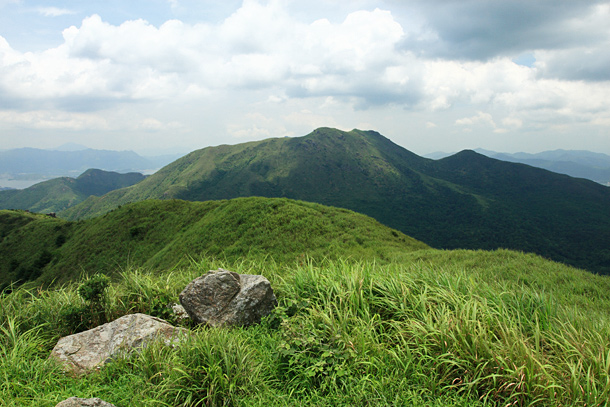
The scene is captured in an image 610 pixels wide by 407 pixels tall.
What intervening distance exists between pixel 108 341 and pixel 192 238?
23.7 meters

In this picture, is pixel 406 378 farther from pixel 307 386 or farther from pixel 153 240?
pixel 153 240

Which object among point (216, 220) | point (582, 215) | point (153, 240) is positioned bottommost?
point (582, 215)

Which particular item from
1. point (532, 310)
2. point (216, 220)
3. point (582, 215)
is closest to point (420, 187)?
point (582, 215)

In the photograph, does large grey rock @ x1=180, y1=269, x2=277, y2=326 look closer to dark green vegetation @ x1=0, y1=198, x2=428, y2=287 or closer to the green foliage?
the green foliage

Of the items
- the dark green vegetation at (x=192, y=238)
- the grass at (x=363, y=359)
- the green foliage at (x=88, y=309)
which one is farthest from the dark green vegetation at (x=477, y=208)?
the green foliage at (x=88, y=309)

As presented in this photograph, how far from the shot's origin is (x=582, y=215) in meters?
148

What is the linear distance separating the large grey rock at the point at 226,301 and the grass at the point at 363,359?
1.43ft

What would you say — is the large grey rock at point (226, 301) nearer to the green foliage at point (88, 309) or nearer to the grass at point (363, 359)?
the grass at point (363, 359)

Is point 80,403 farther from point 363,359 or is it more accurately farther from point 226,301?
point 363,359

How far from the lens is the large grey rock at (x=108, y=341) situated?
16.7 feet

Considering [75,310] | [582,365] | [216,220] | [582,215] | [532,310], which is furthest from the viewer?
[582,215]

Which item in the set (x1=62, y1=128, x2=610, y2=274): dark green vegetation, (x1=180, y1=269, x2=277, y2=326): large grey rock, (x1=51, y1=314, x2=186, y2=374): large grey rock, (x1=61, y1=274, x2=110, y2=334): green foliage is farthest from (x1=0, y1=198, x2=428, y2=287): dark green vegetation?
(x1=62, y1=128, x2=610, y2=274): dark green vegetation

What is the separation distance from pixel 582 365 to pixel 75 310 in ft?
31.3

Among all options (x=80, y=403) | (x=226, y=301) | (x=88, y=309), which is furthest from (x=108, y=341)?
(x=80, y=403)
